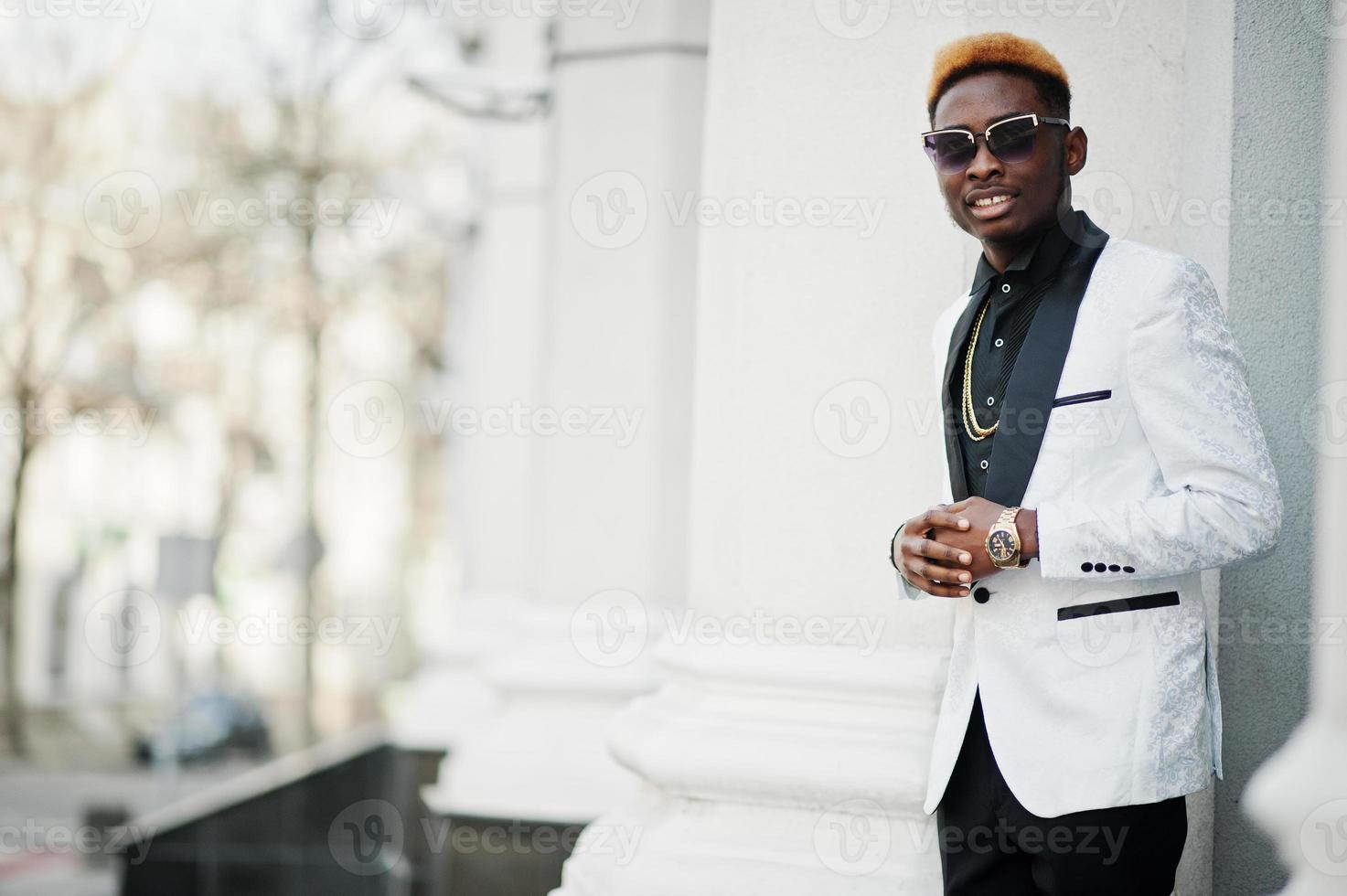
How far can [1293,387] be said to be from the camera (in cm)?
282

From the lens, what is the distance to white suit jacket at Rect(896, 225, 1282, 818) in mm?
2055

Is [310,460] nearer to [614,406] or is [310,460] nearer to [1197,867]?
[614,406]

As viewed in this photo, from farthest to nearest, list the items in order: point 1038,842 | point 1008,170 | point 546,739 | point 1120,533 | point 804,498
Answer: point 546,739
point 804,498
point 1008,170
point 1038,842
point 1120,533

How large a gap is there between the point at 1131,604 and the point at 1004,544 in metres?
0.25

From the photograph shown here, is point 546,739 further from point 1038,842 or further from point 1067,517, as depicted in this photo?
point 1067,517

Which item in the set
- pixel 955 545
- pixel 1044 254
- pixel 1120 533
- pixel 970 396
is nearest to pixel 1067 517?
pixel 1120 533

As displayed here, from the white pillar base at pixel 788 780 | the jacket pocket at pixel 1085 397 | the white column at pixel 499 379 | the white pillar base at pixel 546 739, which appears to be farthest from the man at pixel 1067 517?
the white column at pixel 499 379

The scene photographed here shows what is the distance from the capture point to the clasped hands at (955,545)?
2.14 meters

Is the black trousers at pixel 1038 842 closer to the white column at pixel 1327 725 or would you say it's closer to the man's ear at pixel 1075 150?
the white column at pixel 1327 725

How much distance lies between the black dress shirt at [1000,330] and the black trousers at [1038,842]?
1.51 ft

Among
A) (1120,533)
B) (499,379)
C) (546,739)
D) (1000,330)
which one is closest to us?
(1120,533)

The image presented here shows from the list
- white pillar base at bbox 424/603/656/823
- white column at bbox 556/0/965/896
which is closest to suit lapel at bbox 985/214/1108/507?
white column at bbox 556/0/965/896

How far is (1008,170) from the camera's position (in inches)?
89.6

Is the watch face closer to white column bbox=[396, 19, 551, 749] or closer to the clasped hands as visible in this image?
the clasped hands
